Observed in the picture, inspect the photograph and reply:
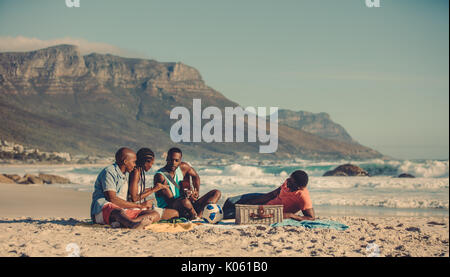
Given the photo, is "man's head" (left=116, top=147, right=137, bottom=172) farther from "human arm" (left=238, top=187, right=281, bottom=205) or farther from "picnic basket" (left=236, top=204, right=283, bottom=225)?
"human arm" (left=238, top=187, right=281, bottom=205)

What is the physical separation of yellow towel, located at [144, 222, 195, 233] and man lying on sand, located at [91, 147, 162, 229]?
86mm

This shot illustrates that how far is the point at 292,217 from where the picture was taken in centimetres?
746

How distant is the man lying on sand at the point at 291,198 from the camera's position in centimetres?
728

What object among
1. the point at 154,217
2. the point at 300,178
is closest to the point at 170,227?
the point at 154,217

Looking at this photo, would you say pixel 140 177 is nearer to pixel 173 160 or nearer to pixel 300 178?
pixel 173 160

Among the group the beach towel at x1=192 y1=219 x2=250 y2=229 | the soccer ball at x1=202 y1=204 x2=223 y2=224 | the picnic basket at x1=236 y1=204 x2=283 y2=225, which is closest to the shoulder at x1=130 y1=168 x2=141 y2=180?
the beach towel at x1=192 y1=219 x2=250 y2=229

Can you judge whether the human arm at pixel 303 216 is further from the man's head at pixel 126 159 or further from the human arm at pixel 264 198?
the man's head at pixel 126 159

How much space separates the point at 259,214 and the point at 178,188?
1212 millimetres

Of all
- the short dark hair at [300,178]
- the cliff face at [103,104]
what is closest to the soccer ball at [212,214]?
the short dark hair at [300,178]

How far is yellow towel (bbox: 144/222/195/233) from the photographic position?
691 cm

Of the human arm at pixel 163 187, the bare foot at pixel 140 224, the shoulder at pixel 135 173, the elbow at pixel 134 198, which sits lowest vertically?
the bare foot at pixel 140 224

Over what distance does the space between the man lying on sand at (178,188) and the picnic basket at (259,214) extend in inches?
17.5

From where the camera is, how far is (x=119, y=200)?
22.5 feet
